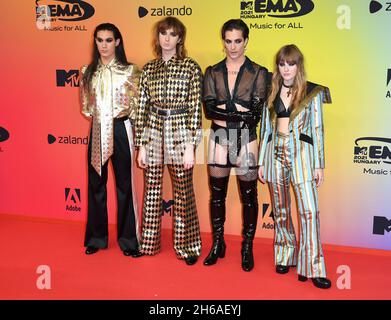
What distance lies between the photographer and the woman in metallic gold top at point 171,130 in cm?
340

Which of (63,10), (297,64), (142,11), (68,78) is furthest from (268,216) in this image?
(63,10)

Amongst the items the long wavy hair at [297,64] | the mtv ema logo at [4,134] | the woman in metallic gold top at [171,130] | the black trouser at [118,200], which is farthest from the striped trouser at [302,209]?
the mtv ema logo at [4,134]

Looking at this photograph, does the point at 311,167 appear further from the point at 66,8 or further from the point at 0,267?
the point at 66,8

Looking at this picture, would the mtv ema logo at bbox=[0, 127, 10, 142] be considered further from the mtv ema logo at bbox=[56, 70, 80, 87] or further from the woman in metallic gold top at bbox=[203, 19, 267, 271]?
the woman in metallic gold top at bbox=[203, 19, 267, 271]

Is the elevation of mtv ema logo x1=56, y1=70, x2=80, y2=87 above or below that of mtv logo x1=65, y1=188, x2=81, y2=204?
above

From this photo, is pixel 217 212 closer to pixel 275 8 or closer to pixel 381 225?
pixel 381 225

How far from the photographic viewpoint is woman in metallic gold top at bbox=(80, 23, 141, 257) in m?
3.59

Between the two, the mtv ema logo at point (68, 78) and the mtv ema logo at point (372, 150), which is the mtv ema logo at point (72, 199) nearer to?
the mtv ema logo at point (68, 78)

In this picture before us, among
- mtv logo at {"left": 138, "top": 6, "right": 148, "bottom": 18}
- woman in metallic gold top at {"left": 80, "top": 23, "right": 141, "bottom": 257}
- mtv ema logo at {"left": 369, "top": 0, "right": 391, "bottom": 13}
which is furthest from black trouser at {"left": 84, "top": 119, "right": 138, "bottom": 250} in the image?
mtv ema logo at {"left": 369, "top": 0, "right": 391, "bottom": 13}

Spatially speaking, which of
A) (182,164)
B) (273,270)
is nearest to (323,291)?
(273,270)

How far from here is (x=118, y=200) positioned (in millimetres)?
3756

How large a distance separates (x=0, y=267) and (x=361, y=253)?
302 centimetres

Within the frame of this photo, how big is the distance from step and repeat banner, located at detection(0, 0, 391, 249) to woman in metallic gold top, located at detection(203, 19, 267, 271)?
65 centimetres

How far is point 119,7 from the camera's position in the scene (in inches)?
165
